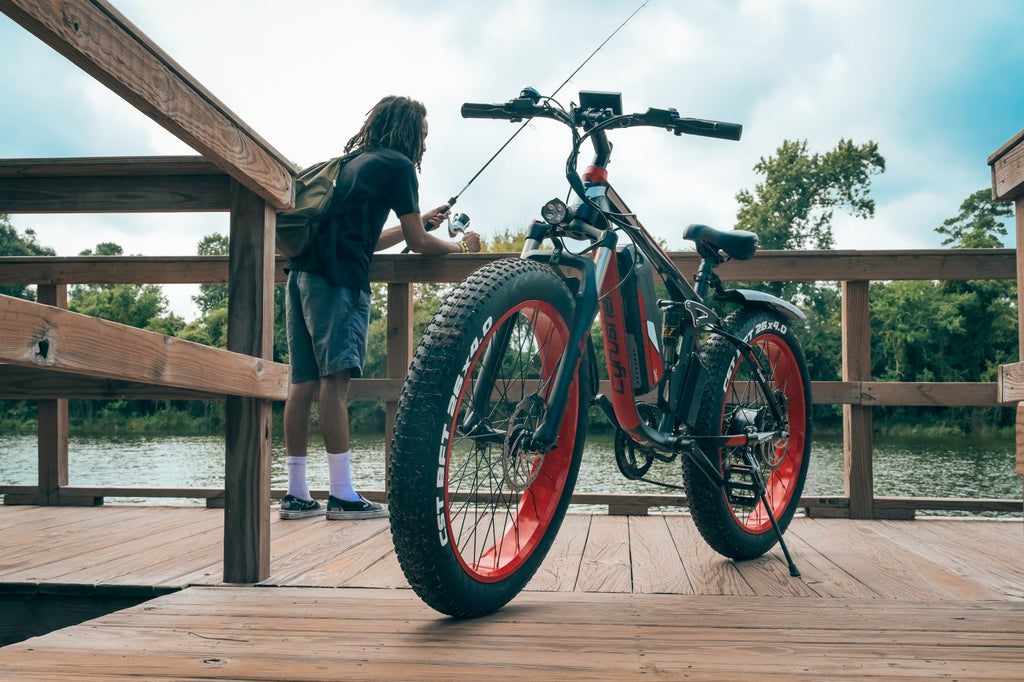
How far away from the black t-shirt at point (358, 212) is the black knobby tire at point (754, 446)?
1213 millimetres

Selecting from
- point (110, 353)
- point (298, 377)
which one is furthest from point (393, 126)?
point (110, 353)

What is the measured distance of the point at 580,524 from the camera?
2.87m

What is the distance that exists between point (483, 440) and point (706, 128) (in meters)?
0.90

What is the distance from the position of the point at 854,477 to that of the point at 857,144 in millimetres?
34530

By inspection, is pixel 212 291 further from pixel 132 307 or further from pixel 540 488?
pixel 540 488

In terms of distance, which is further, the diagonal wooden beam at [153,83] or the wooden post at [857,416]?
the wooden post at [857,416]

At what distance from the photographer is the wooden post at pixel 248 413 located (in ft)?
6.31

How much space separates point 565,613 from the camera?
5.33 feet

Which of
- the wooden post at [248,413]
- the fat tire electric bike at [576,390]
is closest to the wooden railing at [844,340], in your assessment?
the fat tire electric bike at [576,390]

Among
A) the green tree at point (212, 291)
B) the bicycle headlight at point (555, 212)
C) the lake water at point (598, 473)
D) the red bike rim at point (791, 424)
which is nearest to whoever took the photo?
the bicycle headlight at point (555, 212)

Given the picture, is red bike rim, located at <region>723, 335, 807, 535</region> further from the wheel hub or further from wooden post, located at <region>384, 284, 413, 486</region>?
wooden post, located at <region>384, 284, 413, 486</region>

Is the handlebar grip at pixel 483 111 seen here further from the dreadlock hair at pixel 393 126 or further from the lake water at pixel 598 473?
the lake water at pixel 598 473

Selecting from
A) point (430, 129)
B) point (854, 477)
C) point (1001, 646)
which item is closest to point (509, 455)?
point (1001, 646)

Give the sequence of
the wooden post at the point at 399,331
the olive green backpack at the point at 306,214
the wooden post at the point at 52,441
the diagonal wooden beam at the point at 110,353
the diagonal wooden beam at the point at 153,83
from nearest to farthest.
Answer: the diagonal wooden beam at the point at 110,353, the diagonal wooden beam at the point at 153,83, the olive green backpack at the point at 306,214, the wooden post at the point at 399,331, the wooden post at the point at 52,441
